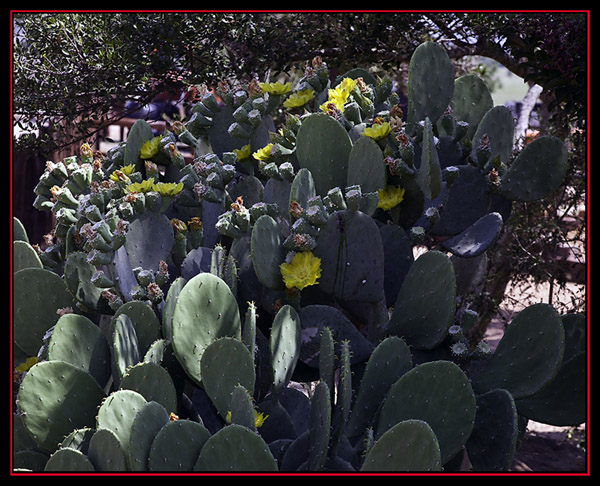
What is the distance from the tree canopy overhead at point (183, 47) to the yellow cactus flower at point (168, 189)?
4.33 ft

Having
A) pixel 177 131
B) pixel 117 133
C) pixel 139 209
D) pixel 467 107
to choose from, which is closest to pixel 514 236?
pixel 467 107

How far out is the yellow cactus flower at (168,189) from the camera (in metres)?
2.67

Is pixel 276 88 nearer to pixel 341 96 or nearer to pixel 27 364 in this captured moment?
pixel 341 96

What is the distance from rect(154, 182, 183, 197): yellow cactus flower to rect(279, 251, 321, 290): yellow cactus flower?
0.51 meters

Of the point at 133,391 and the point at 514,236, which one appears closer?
the point at 133,391

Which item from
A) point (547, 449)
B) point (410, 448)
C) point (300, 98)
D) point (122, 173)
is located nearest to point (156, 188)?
point (122, 173)

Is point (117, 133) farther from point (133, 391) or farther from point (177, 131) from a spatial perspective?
point (133, 391)

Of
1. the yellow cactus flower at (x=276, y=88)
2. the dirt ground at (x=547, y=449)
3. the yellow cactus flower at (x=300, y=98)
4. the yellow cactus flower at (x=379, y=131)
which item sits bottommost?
the dirt ground at (x=547, y=449)

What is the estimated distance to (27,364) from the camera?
2.82 m

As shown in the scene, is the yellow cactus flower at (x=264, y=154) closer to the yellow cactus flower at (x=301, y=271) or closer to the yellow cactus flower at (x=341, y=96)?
the yellow cactus flower at (x=341, y=96)

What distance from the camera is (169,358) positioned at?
246cm

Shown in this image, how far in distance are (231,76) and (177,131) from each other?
2.89 ft

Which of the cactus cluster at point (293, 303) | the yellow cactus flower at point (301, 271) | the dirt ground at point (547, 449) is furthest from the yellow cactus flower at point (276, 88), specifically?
the dirt ground at point (547, 449)

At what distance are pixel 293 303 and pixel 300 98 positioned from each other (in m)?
0.95
